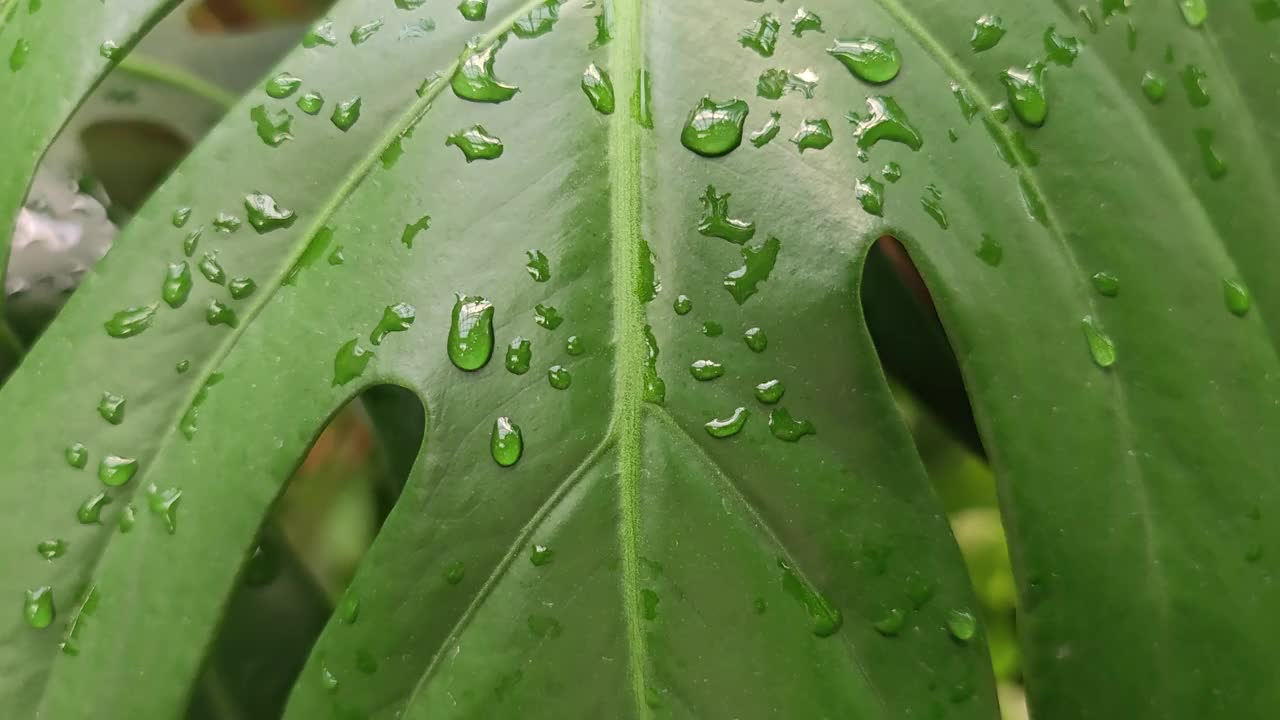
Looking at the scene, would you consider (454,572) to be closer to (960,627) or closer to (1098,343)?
(960,627)

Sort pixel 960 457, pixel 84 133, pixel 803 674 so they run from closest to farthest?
pixel 803 674
pixel 84 133
pixel 960 457

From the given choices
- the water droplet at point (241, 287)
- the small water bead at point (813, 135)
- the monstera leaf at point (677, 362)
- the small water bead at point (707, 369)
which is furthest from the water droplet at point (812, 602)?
the water droplet at point (241, 287)

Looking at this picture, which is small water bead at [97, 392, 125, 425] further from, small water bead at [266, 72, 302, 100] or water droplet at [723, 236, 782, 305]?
water droplet at [723, 236, 782, 305]

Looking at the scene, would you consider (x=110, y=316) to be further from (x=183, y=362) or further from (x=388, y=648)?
(x=388, y=648)

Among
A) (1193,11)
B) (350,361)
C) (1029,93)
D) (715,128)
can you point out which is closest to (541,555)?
(350,361)

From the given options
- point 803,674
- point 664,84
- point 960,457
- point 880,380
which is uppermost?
point 664,84

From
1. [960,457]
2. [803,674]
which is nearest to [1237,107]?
[803,674]
